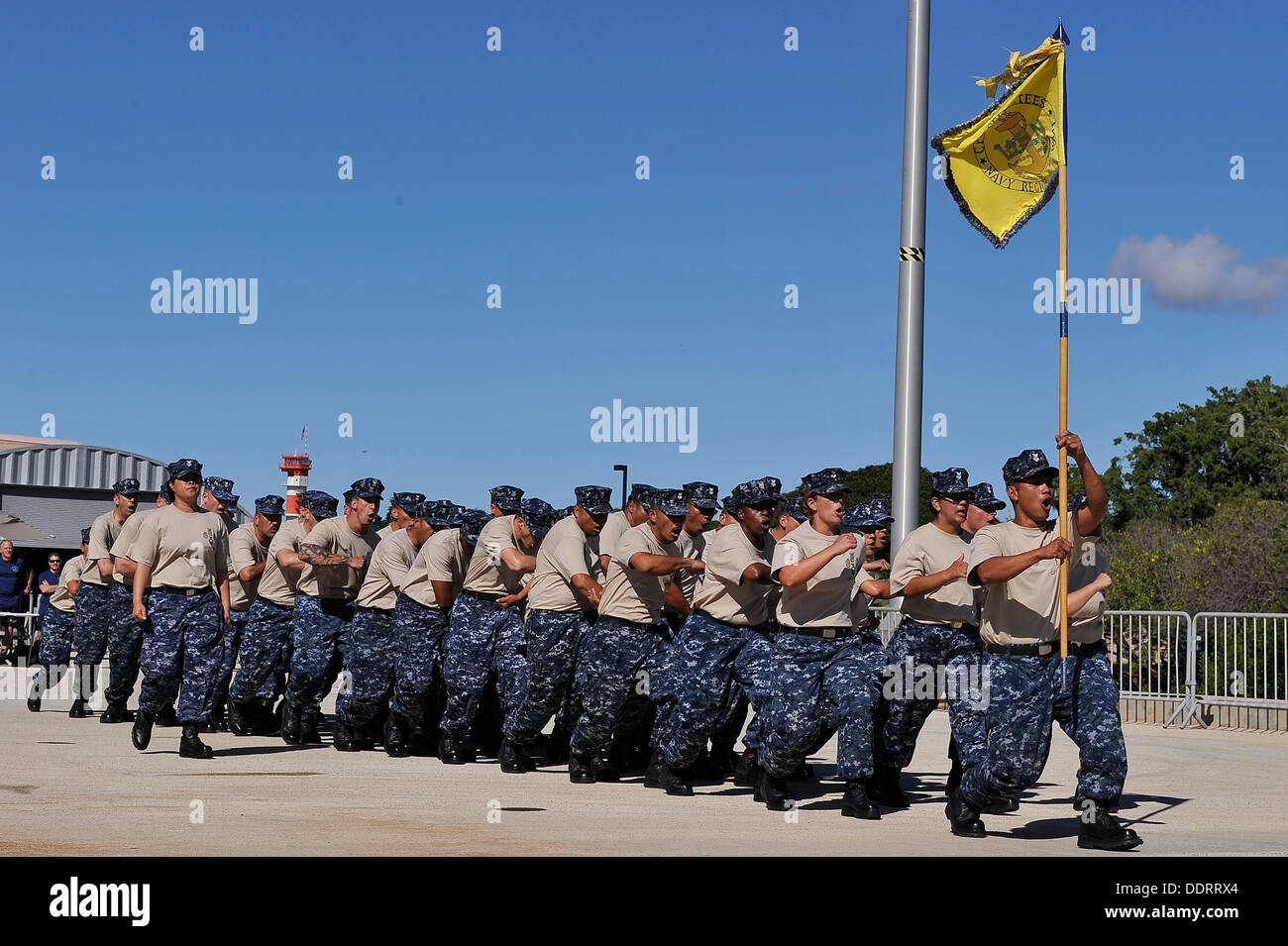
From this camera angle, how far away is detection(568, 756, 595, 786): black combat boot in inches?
449

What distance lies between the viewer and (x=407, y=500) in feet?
45.4

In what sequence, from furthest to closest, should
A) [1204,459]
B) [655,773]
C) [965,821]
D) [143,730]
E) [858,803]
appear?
1. [1204,459]
2. [143,730]
3. [655,773]
4. [858,803]
5. [965,821]

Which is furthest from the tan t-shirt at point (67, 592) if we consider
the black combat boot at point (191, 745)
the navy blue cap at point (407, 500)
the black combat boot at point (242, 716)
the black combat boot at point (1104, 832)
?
the black combat boot at point (1104, 832)

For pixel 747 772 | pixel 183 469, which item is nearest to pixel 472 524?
pixel 183 469

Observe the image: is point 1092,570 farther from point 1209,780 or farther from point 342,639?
point 342,639

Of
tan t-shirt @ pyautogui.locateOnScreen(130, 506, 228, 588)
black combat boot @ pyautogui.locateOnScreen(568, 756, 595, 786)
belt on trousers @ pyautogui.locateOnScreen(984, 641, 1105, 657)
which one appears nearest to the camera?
belt on trousers @ pyautogui.locateOnScreen(984, 641, 1105, 657)

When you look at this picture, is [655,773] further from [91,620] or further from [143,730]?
[91,620]

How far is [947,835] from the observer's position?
8.94 metres

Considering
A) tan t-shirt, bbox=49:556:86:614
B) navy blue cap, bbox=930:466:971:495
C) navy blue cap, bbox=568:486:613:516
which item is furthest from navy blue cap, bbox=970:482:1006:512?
tan t-shirt, bbox=49:556:86:614

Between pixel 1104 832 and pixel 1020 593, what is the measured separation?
4.42ft

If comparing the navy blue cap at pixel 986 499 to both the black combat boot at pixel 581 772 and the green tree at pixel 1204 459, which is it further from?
the green tree at pixel 1204 459

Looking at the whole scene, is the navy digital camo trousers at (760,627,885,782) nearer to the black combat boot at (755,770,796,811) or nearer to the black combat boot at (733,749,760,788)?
the black combat boot at (755,770,796,811)

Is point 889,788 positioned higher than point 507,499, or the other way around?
point 507,499

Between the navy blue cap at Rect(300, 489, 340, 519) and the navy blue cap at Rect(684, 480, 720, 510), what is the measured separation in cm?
418
